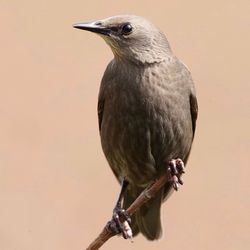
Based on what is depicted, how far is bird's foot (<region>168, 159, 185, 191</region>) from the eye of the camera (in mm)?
5983

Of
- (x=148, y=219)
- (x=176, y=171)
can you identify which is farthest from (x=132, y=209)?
(x=148, y=219)

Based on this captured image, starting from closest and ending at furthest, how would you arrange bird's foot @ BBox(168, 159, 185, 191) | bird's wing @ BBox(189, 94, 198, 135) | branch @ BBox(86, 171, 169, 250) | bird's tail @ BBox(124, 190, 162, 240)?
branch @ BBox(86, 171, 169, 250) < bird's foot @ BBox(168, 159, 185, 191) < bird's wing @ BBox(189, 94, 198, 135) < bird's tail @ BBox(124, 190, 162, 240)

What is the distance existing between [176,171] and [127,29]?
3.05ft

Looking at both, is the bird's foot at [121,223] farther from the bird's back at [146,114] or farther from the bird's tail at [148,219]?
the bird's tail at [148,219]

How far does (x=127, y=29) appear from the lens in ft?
21.1

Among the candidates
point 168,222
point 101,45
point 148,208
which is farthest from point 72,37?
point 148,208

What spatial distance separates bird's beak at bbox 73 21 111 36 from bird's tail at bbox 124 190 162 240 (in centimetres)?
127

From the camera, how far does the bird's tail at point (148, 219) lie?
23.3 ft

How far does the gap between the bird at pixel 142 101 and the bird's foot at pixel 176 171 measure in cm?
40

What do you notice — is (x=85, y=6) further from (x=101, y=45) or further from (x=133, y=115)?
(x=133, y=115)

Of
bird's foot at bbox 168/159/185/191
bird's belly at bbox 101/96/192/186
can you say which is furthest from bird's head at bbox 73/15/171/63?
bird's foot at bbox 168/159/185/191

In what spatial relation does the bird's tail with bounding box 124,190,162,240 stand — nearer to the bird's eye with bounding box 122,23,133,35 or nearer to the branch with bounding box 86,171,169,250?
the bird's eye with bounding box 122,23,133,35

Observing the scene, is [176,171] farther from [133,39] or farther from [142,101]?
[133,39]

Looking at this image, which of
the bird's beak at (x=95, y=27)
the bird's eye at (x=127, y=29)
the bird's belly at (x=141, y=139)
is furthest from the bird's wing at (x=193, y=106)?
the bird's beak at (x=95, y=27)
